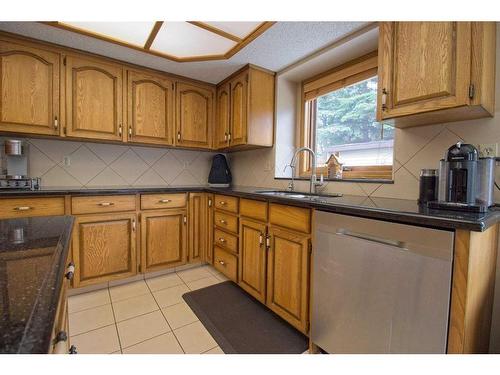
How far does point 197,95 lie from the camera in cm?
267

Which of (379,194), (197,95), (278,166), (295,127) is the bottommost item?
(379,194)

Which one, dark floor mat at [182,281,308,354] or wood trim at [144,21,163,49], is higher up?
wood trim at [144,21,163,49]

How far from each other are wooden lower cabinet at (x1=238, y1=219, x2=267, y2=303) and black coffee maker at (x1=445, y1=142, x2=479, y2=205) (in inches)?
40.4

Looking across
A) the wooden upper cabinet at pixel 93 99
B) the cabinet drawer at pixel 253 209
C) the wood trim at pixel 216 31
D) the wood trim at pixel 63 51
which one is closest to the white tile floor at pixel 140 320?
the cabinet drawer at pixel 253 209

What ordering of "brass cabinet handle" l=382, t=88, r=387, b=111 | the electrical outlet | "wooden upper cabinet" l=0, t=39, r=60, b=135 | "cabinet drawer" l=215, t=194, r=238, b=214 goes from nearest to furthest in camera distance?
the electrical outlet, "brass cabinet handle" l=382, t=88, r=387, b=111, "wooden upper cabinet" l=0, t=39, r=60, b=135, "cabinet drawer" l=215, t=194, r=238, b=214

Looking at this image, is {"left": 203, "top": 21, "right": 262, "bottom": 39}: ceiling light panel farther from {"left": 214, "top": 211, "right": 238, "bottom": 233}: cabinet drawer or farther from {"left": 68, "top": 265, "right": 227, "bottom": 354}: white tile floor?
{"left": 68, "top": 265, "right": 227, "bottom": 354}: white tile floor

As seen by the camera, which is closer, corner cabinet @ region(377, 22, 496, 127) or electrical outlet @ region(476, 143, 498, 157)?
corner cabinet @ region(377, 22, 496, 127)

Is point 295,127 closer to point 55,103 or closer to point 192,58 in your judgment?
point 192,58

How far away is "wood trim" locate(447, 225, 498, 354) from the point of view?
0.80 m

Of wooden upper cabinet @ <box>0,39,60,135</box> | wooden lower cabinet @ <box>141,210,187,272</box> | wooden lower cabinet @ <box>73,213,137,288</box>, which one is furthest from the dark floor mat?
wooden upper cabinet @ <box>0,39,60,135</box>

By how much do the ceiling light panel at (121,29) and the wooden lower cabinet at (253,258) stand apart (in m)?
1.59

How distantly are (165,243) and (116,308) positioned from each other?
673 millimetres

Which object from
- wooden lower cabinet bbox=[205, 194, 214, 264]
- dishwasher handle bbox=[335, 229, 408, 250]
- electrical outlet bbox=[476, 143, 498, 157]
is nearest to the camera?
dishwasher handle bbox=[335, 229, 408, 250]

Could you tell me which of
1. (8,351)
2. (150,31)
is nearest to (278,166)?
(150,31)
